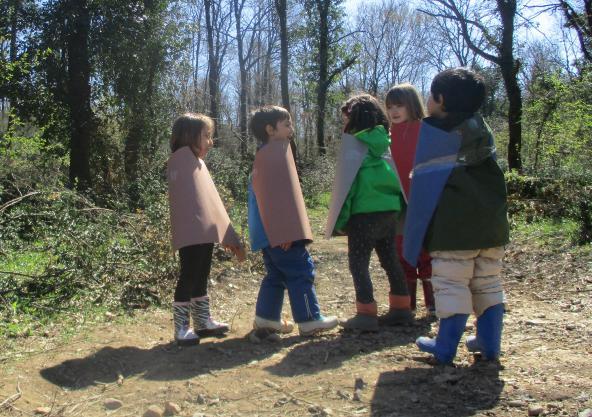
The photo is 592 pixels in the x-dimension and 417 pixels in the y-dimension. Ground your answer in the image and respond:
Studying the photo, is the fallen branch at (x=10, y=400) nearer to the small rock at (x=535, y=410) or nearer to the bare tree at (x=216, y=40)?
the small rock at (x=535, y=410)

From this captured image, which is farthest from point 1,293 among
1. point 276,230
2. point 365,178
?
point 365,178

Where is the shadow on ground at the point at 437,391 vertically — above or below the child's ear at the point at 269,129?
below

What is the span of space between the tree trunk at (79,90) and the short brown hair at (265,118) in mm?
8923

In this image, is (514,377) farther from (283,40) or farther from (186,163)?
(283,40)

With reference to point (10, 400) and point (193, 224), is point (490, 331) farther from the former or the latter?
point (10, 400)

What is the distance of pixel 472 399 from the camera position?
119 inches

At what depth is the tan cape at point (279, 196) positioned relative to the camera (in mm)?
4078

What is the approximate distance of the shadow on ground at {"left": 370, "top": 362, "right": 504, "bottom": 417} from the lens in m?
2.92

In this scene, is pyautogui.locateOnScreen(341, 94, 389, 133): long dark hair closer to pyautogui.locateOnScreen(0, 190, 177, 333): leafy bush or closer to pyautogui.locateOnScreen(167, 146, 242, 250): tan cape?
pyautogui.locateOnScreen(167, 146, 242, 250): tan cape

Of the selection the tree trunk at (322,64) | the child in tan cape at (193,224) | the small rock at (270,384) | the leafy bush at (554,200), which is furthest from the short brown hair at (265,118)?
the tree trunk at (322,64)

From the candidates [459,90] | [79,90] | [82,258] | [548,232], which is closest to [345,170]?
[459,90]

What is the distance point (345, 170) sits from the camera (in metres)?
4.12

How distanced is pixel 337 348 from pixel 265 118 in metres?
1.54

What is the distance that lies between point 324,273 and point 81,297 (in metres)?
2.52
